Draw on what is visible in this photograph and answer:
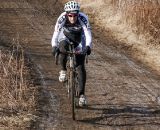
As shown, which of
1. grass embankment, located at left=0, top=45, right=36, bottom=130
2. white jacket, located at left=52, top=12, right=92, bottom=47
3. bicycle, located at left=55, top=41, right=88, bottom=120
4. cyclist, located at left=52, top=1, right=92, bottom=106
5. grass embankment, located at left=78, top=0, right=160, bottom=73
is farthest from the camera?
grass embankment, located at left=78, top=0, right=160, bottom=73

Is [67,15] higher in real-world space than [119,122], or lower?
higher

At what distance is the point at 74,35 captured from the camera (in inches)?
360

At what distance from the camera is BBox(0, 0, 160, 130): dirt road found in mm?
8883

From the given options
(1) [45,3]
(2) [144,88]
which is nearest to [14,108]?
(2) [144,88]

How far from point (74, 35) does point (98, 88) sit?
2136mm

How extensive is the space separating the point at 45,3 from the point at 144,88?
10.2m

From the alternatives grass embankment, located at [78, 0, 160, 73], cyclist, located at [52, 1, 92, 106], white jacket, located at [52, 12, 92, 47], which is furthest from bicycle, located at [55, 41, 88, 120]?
grass embankment, located at [78, 0, 160, 73]

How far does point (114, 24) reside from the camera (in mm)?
16641

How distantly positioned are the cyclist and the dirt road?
1.99ft

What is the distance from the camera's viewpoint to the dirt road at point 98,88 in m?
8.88

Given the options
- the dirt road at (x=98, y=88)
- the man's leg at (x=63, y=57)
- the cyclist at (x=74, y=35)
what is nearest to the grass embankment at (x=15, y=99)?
A: the dirt road at (x=98, y=88)

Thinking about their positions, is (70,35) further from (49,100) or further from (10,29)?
(10,29)

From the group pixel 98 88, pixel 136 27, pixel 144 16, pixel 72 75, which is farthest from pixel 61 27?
pixel 136 27

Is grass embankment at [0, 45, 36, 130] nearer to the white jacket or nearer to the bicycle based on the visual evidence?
the bicycle
